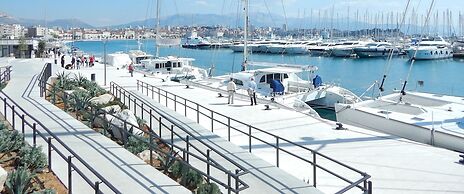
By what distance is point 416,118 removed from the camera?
1778 cm

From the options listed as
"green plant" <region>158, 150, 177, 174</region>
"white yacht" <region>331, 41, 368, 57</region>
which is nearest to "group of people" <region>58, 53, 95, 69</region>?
"green plant" <region>158, 150, 177, 174</region>

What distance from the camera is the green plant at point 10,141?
9281 millimetres

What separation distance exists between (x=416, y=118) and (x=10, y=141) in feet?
45.9

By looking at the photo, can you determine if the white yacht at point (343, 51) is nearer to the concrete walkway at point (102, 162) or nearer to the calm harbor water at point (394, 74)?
the calm harbor water at point (394, 74)

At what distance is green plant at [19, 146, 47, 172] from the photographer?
8.44m

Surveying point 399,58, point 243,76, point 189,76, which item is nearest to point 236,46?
point 399,58

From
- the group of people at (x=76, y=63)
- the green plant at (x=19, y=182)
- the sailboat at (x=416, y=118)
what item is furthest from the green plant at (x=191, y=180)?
the group of people at (x=76, y=63)

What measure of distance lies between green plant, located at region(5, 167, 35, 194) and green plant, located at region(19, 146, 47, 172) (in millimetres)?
808

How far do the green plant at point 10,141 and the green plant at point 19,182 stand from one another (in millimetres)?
2068

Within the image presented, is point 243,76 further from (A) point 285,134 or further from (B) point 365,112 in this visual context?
(A) point 285,134

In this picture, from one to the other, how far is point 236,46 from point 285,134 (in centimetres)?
11812

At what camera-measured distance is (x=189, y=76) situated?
40656 millimetres

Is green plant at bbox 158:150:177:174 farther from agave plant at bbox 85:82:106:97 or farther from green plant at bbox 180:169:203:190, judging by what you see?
agave plant at bbox 85:82:106:97

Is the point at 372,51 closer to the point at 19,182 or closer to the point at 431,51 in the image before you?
the point at 431,51
